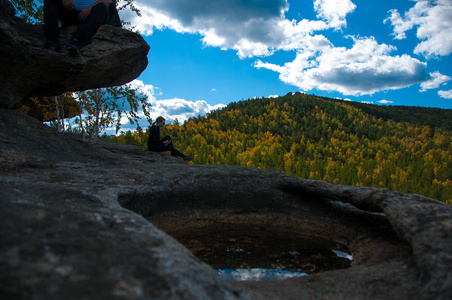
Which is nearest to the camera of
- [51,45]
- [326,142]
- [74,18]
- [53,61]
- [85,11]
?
[51,45]

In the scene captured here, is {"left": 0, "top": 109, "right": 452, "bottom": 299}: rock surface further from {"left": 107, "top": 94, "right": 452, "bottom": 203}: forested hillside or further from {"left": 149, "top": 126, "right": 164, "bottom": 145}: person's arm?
{"left": 107, "top": 94, "right": 452, "bottom": 203}: forested hillside

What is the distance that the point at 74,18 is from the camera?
7.22 meters

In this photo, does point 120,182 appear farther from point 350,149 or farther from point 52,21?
point 350,149

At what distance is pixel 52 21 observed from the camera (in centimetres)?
660

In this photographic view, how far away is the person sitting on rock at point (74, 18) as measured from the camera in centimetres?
659

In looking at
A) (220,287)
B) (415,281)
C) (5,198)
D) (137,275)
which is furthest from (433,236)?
(5,198)

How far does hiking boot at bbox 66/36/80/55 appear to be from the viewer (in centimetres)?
655

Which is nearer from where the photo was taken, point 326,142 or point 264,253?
point 264,253

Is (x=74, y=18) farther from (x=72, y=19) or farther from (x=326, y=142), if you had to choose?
(x=326, y=142)

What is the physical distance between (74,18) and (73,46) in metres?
1.18

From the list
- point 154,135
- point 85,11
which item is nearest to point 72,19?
point 85,11

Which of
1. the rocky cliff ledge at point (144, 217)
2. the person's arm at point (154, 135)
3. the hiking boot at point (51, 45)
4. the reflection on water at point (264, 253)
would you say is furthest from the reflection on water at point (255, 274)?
the person's arm at point (154, 135)

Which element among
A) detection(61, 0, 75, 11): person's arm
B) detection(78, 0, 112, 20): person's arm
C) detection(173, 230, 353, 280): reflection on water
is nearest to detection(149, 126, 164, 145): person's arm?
detection(78, 0, 112, 20): person's arm

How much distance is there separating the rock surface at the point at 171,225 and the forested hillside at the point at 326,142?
1298cm
